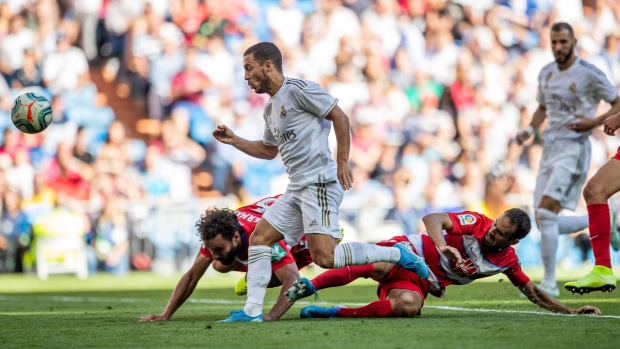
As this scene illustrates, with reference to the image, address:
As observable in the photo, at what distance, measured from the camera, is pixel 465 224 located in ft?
22.2

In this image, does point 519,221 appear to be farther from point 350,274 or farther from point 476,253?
point 350,274

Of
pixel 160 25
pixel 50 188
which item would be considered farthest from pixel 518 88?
pixel 50 188

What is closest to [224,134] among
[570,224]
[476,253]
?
[476,253]

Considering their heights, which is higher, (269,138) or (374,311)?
(269,138)

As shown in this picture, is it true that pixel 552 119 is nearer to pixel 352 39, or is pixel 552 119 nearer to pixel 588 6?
pixel 352 39

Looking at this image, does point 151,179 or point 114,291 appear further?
point 151,179

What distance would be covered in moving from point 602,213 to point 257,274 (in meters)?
2.68

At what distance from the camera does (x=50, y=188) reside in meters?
16.2

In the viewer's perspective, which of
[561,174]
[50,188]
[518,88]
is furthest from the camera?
[518,88]

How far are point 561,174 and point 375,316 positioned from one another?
3.28 m

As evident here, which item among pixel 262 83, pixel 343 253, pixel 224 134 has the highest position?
pixel 262 83

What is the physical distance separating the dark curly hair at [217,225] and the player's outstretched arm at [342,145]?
3.02 ft

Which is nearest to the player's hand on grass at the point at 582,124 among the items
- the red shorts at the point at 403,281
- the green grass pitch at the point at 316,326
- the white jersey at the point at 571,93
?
the white jersey at the point at 571,93

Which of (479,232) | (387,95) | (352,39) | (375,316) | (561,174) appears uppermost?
(352,39)
